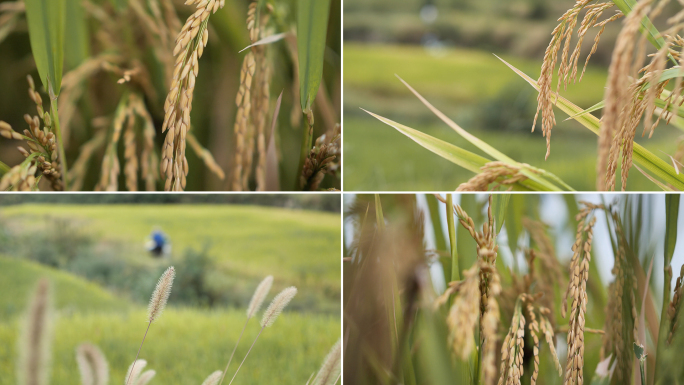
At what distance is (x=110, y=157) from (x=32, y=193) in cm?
12

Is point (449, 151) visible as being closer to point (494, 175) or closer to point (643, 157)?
point (494, 175)

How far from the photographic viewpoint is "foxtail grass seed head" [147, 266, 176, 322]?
613 millimetres

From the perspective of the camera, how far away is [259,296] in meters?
0.64

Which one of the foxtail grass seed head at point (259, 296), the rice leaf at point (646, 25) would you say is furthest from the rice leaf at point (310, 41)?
the rice leaf at point (646, 25)

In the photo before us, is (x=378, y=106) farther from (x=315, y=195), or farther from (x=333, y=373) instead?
(x=333, y=373)

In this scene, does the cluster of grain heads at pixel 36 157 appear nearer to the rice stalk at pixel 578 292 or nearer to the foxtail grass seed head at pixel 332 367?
the foxtail grass seed head at pixel 332 367

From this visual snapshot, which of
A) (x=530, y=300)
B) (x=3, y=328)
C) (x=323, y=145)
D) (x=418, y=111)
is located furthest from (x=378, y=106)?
(x=3, y=328)

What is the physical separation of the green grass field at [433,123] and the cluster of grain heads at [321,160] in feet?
1.14

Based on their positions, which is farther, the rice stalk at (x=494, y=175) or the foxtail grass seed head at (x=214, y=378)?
the foxtail grass seed head at (x=214, y=378)

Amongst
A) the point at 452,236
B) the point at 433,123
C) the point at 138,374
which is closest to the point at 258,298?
the point at 138,374

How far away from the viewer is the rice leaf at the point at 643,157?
22.4 inches

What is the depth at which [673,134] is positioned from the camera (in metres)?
1.02

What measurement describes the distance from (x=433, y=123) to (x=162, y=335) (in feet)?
3.57

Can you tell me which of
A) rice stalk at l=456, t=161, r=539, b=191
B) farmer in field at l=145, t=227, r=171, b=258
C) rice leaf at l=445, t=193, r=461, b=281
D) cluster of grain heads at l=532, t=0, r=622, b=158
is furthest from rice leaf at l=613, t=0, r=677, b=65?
farmer in field at l=145, t=227, r=171, b=258
